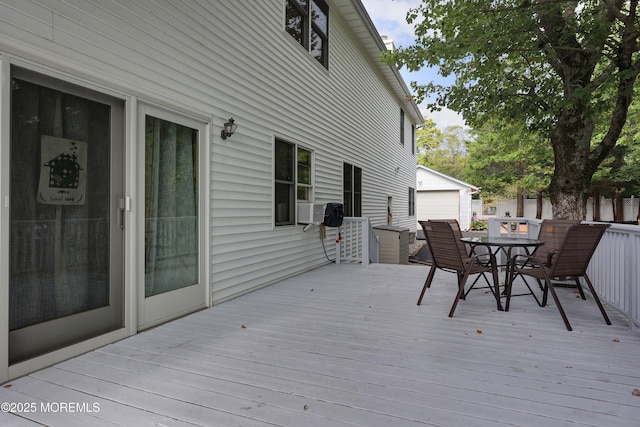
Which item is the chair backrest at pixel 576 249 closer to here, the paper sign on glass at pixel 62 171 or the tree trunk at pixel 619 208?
the paper sign on glass at pixel 62 171

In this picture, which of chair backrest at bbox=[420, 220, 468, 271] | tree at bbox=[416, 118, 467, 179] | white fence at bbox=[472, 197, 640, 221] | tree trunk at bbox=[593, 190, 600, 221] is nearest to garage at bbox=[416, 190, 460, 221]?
white fence at bbox=[472, 197, 640, 221]

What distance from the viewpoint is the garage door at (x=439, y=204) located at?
20.8 m

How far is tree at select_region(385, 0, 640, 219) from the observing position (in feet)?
16.7

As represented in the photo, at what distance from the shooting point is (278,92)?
5090 mm

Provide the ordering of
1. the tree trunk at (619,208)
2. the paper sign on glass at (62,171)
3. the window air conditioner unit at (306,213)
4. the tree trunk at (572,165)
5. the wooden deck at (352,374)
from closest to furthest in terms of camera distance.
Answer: the wooden deck at (352,374) → the paper sign on glass at (62,171) → the tree trunk at (572,165) → the window air conditioner unit at (306,213) → the tree trunk at (619,208)

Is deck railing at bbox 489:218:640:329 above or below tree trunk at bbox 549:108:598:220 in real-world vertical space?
below

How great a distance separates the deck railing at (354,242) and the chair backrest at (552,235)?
9.36ft

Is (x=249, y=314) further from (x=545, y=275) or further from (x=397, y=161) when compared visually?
(x=397, y=161)

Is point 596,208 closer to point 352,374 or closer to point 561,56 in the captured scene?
point 561,56

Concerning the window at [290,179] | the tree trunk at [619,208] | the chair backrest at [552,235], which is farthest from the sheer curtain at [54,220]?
the tree trunk at [619,208]

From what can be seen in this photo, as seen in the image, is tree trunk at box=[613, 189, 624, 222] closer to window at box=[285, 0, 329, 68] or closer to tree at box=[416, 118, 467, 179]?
tree at box=[416, 118, 467, 179]

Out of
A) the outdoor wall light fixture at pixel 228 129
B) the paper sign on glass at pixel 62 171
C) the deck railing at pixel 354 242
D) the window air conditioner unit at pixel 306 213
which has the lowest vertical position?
the deck railing at pixel 354 242

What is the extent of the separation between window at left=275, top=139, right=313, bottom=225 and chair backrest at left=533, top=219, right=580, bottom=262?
331 centimetres

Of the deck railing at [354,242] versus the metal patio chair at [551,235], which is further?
the deck railing at [354,242]
